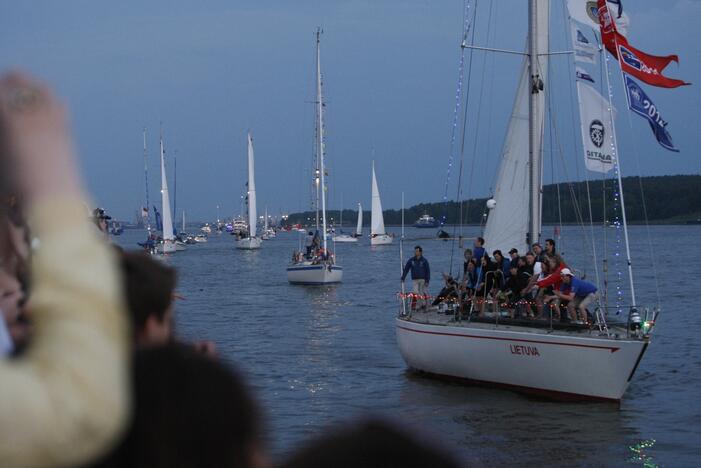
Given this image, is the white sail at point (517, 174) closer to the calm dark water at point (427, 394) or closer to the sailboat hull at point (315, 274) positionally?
the calm dark water at point (427, 394)

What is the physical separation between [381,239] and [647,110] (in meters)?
120

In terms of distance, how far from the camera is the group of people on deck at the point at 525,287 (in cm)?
1790

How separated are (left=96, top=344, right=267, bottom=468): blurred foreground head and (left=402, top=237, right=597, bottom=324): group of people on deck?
1644 cm

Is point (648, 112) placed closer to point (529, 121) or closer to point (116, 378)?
point (529, 121)

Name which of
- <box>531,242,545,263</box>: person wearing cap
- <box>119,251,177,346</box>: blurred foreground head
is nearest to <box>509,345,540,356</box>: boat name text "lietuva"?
<box>531,242,545,263</box>: person wearing cap

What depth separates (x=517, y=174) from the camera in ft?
75.0

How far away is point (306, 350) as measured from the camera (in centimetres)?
2964

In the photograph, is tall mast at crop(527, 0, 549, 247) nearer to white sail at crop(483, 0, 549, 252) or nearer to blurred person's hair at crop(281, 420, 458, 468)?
white sail at crop(483, 0, 549, 252)

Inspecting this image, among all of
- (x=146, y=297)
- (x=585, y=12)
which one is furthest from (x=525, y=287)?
(x=146, y=297)

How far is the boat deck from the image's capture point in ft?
58.7

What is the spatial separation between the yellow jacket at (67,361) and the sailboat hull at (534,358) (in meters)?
16.7

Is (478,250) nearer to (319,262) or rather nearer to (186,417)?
(186,417)

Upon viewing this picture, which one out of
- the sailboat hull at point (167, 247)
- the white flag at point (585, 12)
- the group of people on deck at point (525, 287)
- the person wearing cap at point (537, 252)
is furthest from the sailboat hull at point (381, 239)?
the person wearing cap at point (537, 252)

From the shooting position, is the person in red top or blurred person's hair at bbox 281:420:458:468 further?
the person in red top
